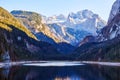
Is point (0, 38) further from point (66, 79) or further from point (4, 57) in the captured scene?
point (66, 79)

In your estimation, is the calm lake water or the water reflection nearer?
the water reflection

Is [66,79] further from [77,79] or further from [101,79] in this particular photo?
[101,79]

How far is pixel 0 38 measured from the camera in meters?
187

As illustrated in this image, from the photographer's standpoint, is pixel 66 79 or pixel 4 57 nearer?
pixel 66 79

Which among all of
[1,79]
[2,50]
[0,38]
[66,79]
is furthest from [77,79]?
[0,38]

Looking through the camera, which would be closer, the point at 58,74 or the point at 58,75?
the point at 58,75

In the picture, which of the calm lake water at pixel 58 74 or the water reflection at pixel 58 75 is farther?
the calm lake water at pixel 58 74

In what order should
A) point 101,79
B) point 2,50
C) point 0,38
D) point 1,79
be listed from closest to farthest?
point 1,79
point 101,79
point 2,50
point 0,38

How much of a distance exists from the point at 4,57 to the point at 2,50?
7684mm

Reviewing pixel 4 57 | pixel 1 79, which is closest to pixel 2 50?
pixel 4 57

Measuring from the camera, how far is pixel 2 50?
175125 mm

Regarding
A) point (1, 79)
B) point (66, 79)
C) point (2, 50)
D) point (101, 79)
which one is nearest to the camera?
point (1, 79)

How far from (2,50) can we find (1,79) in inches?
4370

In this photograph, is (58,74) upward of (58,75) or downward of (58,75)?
downward
